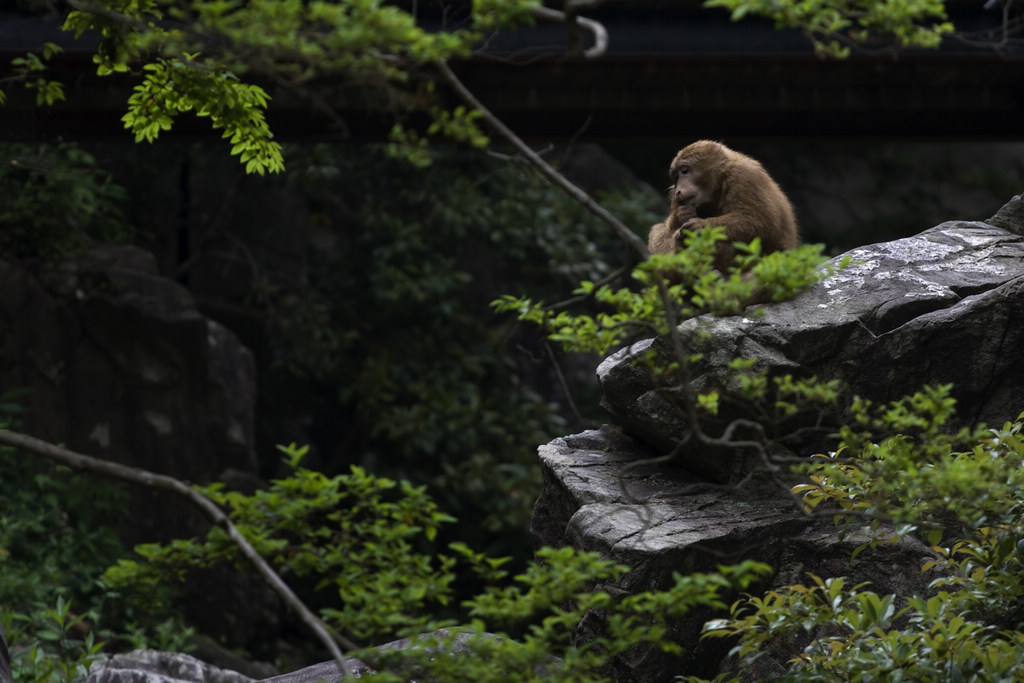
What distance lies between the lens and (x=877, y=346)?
510 cm

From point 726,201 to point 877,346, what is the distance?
1283 millimetres

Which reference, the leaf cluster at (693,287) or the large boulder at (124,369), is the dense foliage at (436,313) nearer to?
the large boulder at (124,369)

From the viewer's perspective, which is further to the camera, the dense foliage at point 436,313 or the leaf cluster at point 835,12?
the dense foliage at point 436,313

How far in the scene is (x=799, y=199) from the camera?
1427 cm

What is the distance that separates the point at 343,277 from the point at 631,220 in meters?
2.68

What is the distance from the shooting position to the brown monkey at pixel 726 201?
5836mm

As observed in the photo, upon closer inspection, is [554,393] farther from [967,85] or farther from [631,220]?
[967,85]

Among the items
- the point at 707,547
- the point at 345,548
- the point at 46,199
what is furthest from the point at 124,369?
the point at 707,547

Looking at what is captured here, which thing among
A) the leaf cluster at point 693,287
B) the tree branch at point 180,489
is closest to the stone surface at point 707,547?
the leaf cluster at point 693,287

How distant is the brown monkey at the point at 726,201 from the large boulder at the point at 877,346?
0.65 m

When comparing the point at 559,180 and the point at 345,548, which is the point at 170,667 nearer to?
the point at 345,548

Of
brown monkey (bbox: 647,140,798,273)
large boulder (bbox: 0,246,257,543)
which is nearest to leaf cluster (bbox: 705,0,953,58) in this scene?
brown monkey (bbox: 647,140,798,273)

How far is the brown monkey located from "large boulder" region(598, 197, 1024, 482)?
2.14 feet

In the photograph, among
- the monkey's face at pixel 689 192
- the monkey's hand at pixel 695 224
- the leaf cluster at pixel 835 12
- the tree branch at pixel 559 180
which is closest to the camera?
the tree branch at pixel 559 180
